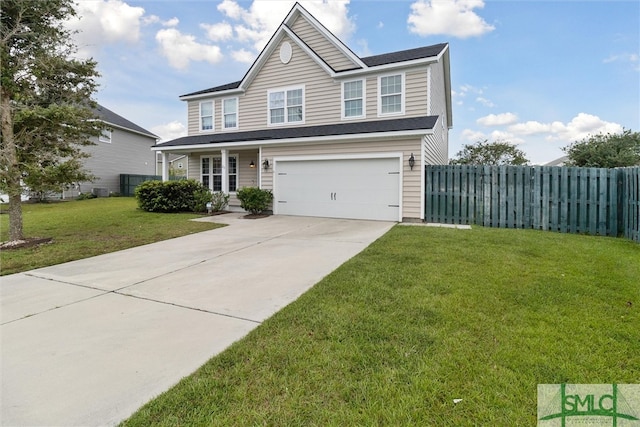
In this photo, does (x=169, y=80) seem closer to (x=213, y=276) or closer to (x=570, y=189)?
(x=213, y=276)

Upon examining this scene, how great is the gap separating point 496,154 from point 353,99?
1908 centimetres

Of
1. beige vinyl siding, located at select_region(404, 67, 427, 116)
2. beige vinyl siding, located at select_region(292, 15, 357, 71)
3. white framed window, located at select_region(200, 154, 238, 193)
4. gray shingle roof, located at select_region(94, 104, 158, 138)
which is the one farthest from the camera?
gray shingle roof, located at select_region(94, 104, 158, 138)

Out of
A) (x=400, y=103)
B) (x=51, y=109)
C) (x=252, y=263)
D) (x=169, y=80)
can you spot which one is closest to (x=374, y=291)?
(x=252, y=263)

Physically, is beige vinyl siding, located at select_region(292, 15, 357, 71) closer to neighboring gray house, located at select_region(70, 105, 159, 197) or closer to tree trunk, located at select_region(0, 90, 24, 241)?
tree trunk, located at select_region(0, 90, 24, 241)

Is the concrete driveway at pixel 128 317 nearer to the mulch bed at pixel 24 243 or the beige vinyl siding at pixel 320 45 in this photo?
the mulch bed at pixel 24 243

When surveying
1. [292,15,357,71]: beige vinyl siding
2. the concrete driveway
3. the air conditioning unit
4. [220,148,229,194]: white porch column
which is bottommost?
the concrete driveway

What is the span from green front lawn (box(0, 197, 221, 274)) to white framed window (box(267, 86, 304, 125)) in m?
5.58

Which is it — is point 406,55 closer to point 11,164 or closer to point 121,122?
point 11,164

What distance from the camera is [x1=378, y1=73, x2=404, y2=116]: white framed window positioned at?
12.0 metres

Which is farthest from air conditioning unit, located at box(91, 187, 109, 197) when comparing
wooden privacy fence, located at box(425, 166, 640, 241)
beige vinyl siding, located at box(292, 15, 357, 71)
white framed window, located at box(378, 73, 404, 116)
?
wooden privacy fence, located at box(425, 166, 640, 241)

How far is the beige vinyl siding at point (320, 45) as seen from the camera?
1357 centimetres

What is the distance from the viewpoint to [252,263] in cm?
568

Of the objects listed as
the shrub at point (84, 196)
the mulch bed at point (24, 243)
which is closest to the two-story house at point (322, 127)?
the mulch bed at point (24, 243)

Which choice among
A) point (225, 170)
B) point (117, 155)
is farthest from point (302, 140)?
point (117, 155)
